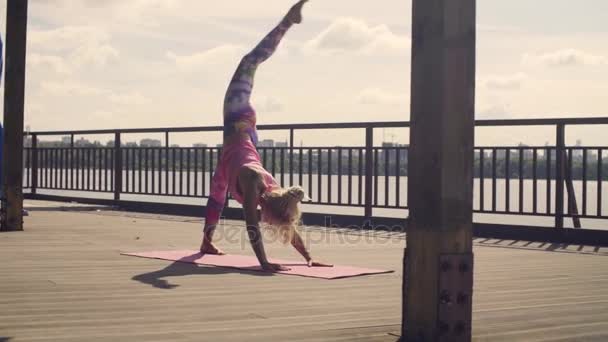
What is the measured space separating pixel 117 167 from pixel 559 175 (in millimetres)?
7207

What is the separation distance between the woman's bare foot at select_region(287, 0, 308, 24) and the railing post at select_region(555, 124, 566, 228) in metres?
3.13

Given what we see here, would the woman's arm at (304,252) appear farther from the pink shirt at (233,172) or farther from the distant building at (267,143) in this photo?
the distant building at (267,143)

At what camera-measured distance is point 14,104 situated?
8.75 metres

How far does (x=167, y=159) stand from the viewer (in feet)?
42.8

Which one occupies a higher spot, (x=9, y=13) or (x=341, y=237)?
(x=9, y=13)

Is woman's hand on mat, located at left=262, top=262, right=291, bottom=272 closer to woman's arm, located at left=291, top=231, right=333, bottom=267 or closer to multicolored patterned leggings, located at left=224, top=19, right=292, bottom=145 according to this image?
woman's arm, located at left=291, top=231, right=333, bottom=267

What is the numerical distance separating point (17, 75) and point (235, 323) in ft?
19.0

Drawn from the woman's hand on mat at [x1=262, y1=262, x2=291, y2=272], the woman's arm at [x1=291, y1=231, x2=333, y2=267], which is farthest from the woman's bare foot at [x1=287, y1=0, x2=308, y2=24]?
the woman's hand on mat at [x1=262, y1=262, x2=291, y2=272]

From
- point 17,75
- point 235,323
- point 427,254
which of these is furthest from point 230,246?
point 427,254

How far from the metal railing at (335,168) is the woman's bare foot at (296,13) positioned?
2949 millimetres

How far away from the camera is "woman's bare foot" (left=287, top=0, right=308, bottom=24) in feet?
23.6

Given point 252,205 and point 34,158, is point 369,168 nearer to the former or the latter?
point 252,205

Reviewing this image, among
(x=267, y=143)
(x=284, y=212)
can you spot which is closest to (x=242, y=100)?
(x=284, y=212)

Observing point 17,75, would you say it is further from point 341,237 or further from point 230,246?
point 341,237
